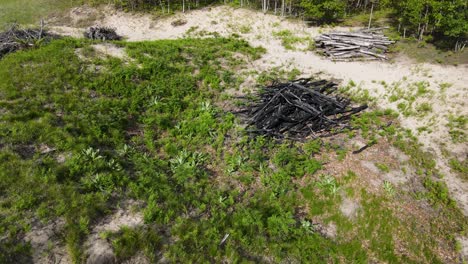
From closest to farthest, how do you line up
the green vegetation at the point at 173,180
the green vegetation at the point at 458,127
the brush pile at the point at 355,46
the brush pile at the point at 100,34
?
the green vegetation at the point at 173,180 → the green vegetation at the point at 458,127 → the brush pile at the point at 355,46 → the brush pile at the point at 100,34

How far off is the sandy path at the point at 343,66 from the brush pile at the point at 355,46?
95 centimetres

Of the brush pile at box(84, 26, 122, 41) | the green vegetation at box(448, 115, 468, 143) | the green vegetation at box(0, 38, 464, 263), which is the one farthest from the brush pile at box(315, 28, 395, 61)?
the brush pile at box(84, 26, 122, 41)

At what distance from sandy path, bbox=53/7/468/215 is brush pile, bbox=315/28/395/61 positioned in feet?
3.12

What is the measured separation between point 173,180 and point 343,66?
632 inches

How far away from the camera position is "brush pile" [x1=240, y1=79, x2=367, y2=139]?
41.7 ft

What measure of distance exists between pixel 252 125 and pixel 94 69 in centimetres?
1006

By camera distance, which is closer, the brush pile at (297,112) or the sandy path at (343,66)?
the sandy path at (343,66)

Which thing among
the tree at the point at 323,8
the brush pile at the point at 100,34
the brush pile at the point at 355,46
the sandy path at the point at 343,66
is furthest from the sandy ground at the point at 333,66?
the brush pile at the point at 100,34

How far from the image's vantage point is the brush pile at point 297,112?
12711 millimetres

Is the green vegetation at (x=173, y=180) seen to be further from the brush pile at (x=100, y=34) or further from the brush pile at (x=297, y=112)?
the brush pile at (x=100, y=34)

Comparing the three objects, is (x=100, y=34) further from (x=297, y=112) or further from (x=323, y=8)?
(x=323, y=8)

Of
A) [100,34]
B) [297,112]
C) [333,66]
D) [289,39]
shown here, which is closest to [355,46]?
[333,66]

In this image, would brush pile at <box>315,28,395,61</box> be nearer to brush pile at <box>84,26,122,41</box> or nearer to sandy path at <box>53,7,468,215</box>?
sandy path at <box>53,7,468,215</box>

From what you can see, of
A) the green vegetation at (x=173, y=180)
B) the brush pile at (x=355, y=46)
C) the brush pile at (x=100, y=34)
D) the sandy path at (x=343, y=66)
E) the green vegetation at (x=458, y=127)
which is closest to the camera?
the green vegetation at (x=173, y=180)
